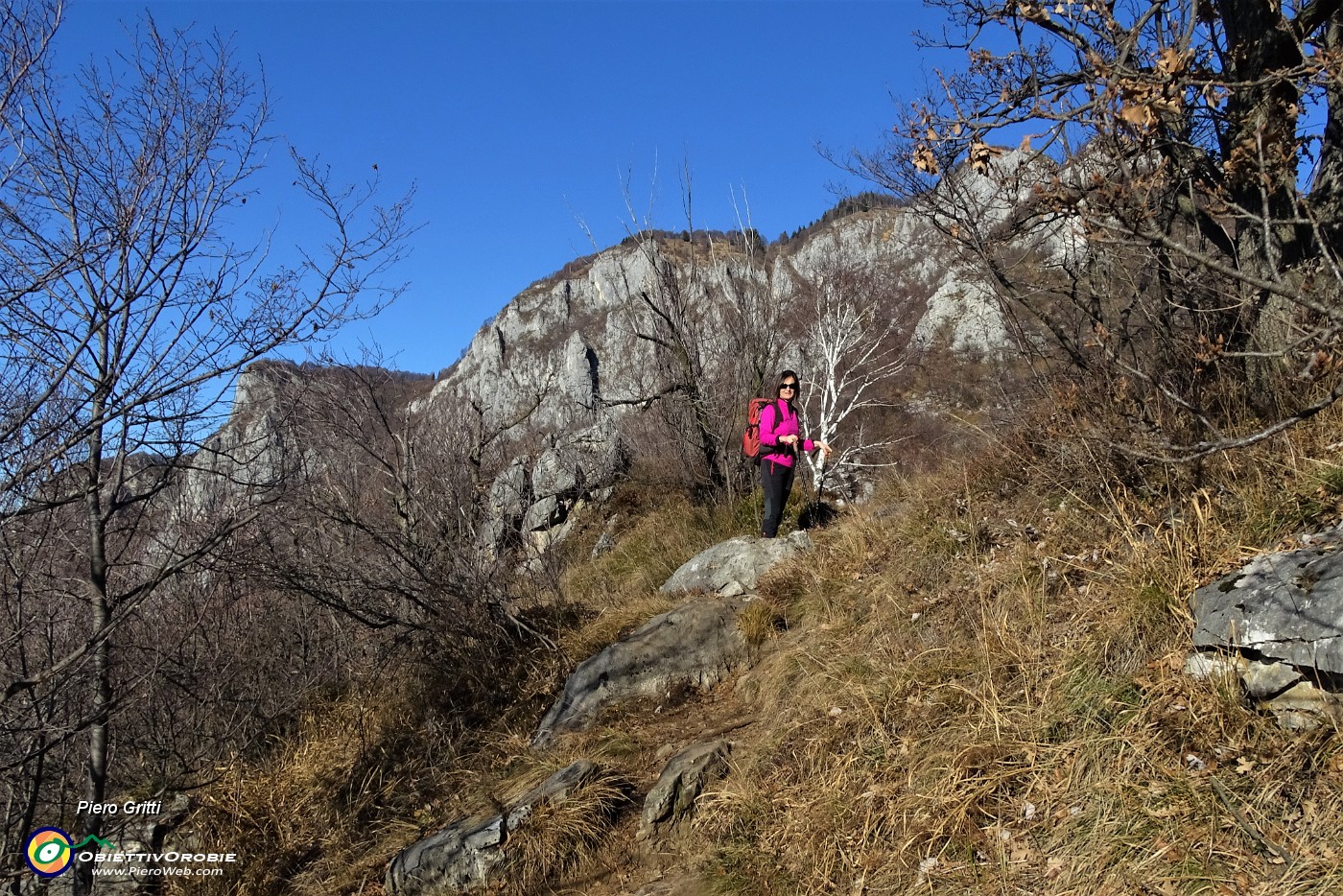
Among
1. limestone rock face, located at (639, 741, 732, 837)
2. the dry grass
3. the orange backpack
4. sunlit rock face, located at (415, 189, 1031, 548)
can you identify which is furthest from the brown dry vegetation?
sunlit rock face, located at (415, 189, 1031, 548)

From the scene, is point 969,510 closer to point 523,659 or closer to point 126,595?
point 523,659

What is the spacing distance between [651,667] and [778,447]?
252 centimetres

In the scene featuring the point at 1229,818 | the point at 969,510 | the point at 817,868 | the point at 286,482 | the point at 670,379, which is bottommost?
the point at 817,868

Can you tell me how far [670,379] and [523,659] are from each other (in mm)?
4710

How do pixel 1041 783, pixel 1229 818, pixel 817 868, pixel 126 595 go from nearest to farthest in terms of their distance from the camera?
pixel 1229 818 < pixel 1041 783 < pixel 817 868 < pixel 126 595

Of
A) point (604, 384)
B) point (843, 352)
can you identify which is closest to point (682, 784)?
point (604, 384)

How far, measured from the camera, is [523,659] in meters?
6.33

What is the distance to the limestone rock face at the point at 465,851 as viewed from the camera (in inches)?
156

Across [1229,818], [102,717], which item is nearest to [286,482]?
[102,717]

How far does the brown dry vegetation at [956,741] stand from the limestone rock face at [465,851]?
16 centimetres

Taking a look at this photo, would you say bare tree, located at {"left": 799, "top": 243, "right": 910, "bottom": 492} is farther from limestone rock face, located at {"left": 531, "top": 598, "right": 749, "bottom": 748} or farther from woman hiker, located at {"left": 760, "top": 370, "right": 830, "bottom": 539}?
limestone rock face, located at {"left": 531, "top": 598, "right": 749, "bottom": 748}

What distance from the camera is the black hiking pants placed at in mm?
7180

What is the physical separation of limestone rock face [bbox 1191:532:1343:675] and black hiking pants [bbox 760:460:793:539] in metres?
4.24

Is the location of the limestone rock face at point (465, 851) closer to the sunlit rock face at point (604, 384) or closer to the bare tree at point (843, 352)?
the sunlit rock face at point (604, 384)
